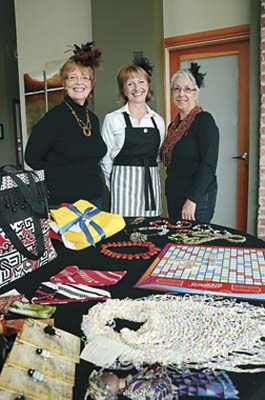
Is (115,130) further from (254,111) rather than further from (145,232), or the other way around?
(254,111)

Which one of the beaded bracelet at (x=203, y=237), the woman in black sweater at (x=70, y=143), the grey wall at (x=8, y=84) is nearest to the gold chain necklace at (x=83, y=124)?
the woman in black sweater at (x=70, y=143)

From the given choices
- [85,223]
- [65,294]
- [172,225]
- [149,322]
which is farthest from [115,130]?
[149,322]

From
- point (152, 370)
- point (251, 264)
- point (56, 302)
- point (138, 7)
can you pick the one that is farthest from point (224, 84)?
point (152, 370)

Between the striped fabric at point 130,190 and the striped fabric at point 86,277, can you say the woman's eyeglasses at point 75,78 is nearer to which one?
the striped fabric at point 130,190

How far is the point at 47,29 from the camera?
168 inches

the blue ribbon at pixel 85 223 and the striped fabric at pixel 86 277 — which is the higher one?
the blue ribbon at pixel 85 223

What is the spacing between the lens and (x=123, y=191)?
7.52 feet

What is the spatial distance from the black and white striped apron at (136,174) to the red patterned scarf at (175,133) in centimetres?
6

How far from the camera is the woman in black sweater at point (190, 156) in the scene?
2096 mm

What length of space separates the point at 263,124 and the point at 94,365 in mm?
2805

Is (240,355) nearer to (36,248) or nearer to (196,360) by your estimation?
(196,360)

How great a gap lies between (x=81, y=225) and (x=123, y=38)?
8.80 feet

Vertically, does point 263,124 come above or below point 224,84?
below

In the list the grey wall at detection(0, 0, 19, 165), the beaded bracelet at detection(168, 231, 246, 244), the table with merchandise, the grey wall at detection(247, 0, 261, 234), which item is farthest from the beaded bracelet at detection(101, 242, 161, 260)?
the grey wall at detection(0, 0, 19, 165)
